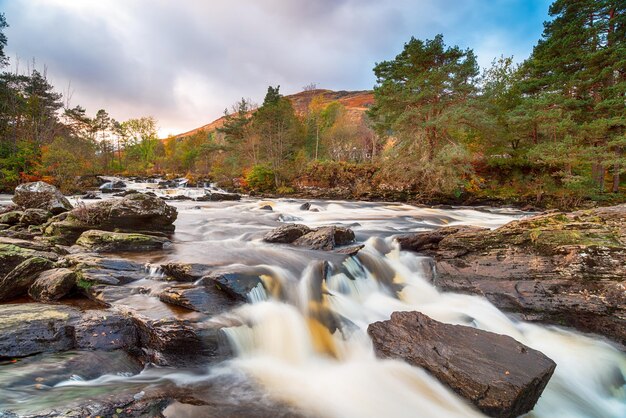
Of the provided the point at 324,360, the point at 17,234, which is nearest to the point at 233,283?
the point at 324,360

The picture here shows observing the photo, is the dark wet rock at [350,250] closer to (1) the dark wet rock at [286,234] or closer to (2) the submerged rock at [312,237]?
(2) the submerged rock at [312,237]

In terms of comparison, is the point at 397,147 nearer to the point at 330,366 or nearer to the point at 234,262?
the point at 234,262

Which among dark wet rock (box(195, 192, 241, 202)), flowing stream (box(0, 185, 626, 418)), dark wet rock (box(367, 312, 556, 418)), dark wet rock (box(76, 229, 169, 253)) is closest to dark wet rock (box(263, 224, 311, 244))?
flowing stream (box(0, 185, 626, 418))

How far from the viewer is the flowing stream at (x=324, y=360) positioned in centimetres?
313

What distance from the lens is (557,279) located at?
5.27m

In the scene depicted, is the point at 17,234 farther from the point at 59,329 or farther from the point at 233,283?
the point at 233,283

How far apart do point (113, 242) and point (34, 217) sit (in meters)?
4.43

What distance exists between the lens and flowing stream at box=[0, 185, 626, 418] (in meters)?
3.13

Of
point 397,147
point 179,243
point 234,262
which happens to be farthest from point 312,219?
point 397,147

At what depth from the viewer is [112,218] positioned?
26.7ft

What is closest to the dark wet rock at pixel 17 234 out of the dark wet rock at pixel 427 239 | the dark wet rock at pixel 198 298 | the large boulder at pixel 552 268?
the dark wet rock at pixel 198 298

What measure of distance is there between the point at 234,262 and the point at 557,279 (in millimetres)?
6205

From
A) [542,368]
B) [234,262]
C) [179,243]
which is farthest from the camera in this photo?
[179,243]

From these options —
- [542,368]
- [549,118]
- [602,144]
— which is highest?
[549,118]
